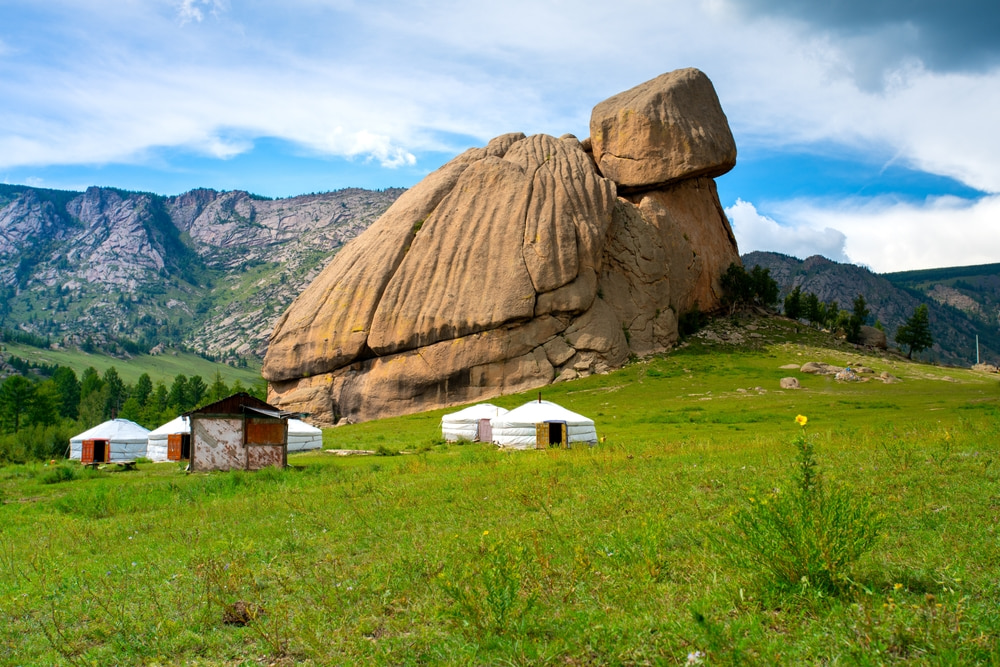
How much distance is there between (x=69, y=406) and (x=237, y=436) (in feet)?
301

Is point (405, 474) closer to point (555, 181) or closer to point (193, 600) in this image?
point (193, 600)

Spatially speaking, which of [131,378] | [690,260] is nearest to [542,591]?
[690,260]

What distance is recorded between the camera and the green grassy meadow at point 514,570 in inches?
222

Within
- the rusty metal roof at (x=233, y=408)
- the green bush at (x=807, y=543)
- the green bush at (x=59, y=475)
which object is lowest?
the green bush at (x=59, y=475)

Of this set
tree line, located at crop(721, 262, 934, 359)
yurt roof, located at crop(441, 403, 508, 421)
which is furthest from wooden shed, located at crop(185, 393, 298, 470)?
tree line, located at crop(721, 262, 934, 359)

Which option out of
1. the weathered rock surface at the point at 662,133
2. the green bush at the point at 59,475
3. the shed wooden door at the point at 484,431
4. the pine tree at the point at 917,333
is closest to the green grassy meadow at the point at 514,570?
the green bush at the point at 59,475

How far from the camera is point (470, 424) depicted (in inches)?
1448

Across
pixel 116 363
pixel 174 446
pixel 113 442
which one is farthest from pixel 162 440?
pixel 116 363

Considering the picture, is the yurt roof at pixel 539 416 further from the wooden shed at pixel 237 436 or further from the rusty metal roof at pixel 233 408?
the wooden shed at pixel 237 436

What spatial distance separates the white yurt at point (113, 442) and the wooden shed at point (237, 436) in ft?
45.4

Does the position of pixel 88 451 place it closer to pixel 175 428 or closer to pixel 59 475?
pixel 175 428

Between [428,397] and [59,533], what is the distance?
38.6 metres

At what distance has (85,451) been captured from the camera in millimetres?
37219

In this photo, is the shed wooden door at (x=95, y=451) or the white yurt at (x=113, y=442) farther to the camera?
the white yurt at (x=113, y=442)
